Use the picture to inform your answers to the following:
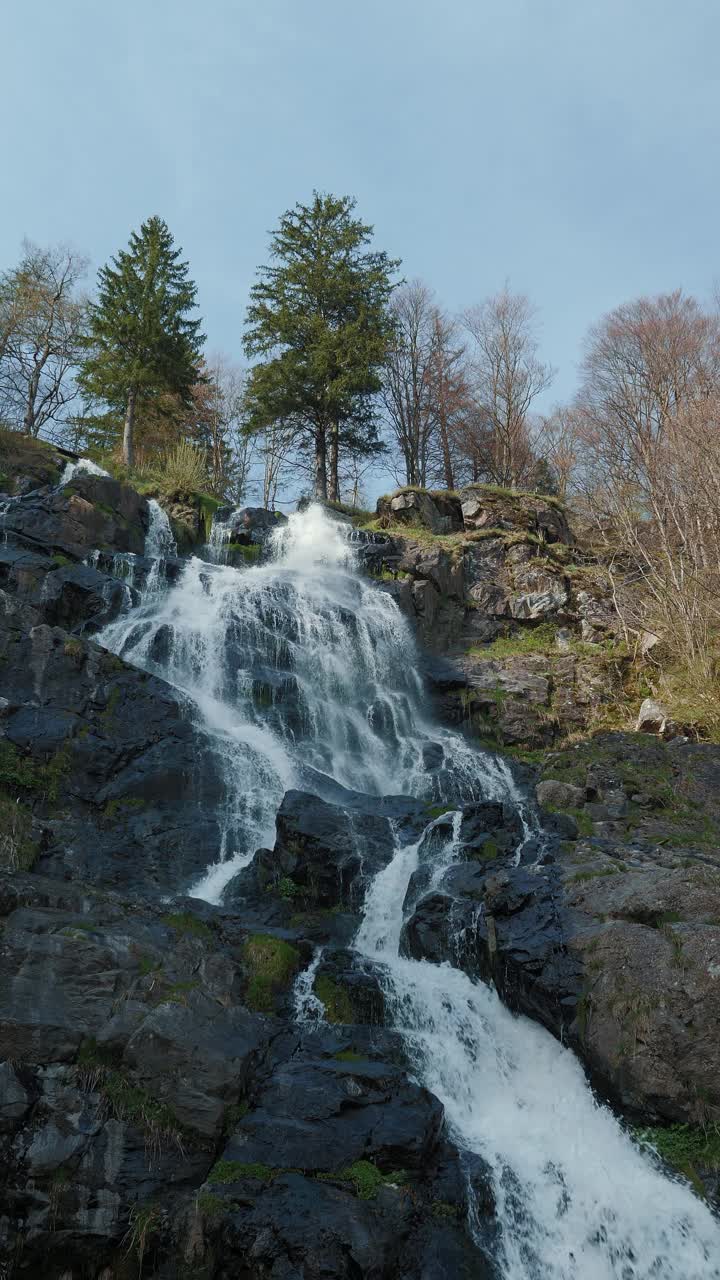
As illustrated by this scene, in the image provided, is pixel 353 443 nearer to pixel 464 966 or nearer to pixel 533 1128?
pixel 464 966

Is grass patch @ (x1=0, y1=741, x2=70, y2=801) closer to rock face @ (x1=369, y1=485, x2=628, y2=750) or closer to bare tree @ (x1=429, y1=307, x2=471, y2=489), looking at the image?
rock face @ (x1=369, y1=485, x2=628, y2=750)

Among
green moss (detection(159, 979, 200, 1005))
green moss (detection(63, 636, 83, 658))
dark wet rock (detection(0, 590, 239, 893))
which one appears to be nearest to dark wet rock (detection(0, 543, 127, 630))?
dark wet rock (detection(0, 590, 239, 893))

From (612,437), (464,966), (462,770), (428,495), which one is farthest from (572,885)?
(428,495)

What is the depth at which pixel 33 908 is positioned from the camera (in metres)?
7.32

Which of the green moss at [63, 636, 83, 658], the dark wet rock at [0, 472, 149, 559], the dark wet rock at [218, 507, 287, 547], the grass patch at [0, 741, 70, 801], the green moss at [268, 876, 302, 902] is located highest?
the dark wet rock at [218, 507, 287, 547]

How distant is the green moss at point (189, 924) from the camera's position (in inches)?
321

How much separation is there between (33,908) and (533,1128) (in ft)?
16.4

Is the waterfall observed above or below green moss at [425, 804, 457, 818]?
above

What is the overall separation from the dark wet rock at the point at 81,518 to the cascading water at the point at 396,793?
1097 mm

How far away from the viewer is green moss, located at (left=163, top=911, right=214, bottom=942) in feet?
26.7

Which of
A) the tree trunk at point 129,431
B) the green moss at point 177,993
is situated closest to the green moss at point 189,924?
the green moss at point 177,993

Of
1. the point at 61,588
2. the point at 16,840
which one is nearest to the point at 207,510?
the point at 61,588

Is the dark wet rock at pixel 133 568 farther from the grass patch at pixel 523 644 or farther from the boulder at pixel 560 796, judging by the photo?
the boulder at pixel 560 796

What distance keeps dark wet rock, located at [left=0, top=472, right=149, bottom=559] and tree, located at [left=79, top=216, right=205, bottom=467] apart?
6.57 m
